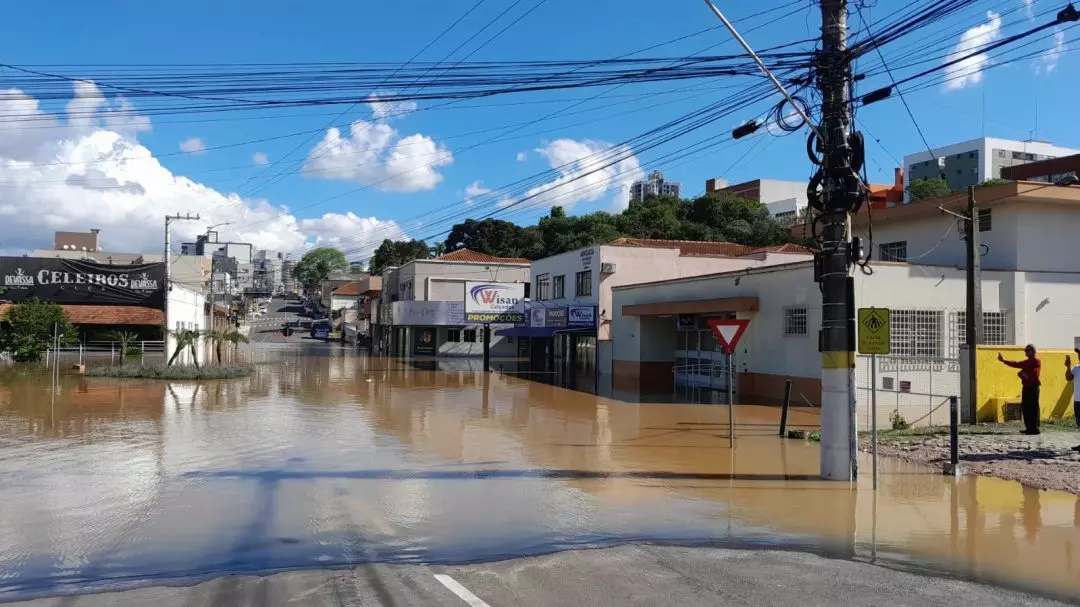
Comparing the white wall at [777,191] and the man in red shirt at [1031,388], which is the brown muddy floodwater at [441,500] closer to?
the man in red shirt at [1031,388]

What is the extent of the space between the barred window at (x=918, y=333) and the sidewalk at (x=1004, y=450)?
4.73m

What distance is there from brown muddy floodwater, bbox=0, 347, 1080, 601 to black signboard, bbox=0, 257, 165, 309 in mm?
24265

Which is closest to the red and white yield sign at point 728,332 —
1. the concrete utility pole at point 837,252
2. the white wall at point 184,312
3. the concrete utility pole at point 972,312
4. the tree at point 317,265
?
the concrete utility pole at point 837,252

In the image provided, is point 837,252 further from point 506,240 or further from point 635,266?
point 506,240

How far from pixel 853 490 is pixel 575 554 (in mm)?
4928

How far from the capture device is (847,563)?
23.5ft

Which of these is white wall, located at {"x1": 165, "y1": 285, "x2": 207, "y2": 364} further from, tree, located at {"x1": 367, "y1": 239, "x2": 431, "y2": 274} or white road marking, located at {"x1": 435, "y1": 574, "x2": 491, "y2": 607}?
tree, located at {"x1": 367, "y1": 239, "x2": 431, "y2": 274}

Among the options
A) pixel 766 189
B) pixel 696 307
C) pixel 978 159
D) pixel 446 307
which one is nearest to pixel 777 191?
pixel 766 189

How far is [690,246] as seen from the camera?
40125 mm

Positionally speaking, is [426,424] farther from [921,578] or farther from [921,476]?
[921,578]

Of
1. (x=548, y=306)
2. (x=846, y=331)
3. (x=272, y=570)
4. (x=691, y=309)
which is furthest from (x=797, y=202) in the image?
(x=272, y=570)

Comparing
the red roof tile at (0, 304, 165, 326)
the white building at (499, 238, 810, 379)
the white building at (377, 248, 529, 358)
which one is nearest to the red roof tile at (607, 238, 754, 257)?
the white building at (499, 238, 810, 379)

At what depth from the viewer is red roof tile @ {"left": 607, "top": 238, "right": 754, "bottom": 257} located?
3684 cm

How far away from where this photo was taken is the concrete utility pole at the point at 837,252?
36.0ft
